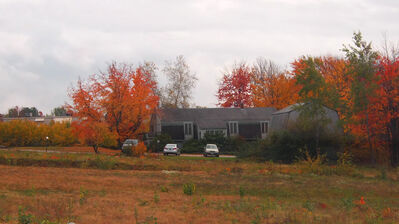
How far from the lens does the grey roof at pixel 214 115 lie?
59.0 m

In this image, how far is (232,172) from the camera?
1013 inches

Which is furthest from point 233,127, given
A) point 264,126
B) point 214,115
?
point 264,126

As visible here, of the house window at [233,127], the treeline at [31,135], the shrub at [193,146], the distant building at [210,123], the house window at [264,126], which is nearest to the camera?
the treeline at [31,135]

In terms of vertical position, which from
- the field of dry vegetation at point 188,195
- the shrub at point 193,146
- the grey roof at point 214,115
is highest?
the grey roof at point 214,115

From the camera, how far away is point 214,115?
61594 millimetres

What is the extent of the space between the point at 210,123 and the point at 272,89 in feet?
53.3

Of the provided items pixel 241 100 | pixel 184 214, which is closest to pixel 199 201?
pixel 184 214

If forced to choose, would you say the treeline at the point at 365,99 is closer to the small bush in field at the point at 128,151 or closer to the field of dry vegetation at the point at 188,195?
the field of dry vegetation at the point at 188,195


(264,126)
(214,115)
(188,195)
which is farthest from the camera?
(214,115)

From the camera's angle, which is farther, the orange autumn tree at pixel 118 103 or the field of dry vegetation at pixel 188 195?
the orange autumn tree at pixel 118 103

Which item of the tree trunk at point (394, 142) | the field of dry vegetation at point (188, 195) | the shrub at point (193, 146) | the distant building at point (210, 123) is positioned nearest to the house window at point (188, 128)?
the distant building at point (210, 123)

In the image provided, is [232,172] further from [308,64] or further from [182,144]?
[182,144]

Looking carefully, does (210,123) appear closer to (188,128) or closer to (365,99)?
(188,128)

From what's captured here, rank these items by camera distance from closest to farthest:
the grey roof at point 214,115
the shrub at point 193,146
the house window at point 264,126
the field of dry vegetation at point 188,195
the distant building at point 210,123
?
1. the field of dry vegetation at point 188,195
2. the shrub at point 193,146
3. the distant building at point 210,123
4. the grey roof at point 214,115
5. the house window at point 264,126
